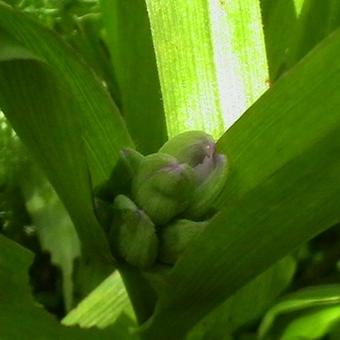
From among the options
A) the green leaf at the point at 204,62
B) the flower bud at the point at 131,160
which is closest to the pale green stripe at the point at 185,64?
the green leaf at the point at 204,62

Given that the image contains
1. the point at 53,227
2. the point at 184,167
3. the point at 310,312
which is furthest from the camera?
the point at 53,227

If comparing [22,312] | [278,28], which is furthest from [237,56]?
[22,312]

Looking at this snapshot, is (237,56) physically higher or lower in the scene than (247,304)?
higher

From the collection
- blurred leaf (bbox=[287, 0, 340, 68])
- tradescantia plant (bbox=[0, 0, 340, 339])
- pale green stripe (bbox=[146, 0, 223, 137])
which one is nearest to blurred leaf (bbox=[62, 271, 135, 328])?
tradescantia plant (bbox=[0, 0, 340, 339])

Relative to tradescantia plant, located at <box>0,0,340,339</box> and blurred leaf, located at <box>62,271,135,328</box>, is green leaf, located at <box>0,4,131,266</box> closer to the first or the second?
tradescantia plant, located at <box>0,0,340,339</box>

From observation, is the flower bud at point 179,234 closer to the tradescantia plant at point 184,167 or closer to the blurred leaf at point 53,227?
the tradescantia plant at point 184,167

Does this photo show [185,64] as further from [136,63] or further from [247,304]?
[247,304]

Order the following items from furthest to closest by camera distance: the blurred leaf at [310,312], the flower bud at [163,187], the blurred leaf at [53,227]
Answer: the blurred leaf at [53,227], the blurred leaf at [310,312], the flower bud at [163,187]
